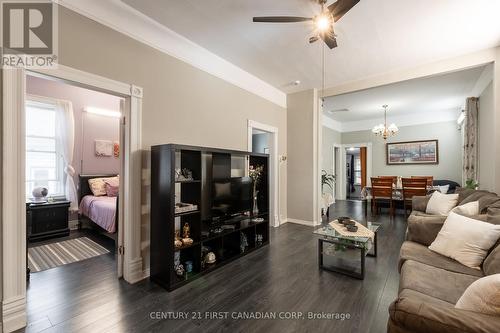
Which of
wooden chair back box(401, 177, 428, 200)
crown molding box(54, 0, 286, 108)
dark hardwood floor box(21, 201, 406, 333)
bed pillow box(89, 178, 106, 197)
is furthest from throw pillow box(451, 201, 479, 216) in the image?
bed pillow box(89, 178, 106, 197)

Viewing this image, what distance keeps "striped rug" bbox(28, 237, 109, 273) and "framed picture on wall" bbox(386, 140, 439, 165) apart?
8.24 meters

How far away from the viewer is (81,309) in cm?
196

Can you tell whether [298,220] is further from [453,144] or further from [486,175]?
[453,144]

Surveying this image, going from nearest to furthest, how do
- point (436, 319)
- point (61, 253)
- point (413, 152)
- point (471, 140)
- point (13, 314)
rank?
point (436, 319) → point (13, 314) → point (61, 253) → point (471, 140) → point (413, 152)

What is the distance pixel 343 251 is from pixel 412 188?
367 cm

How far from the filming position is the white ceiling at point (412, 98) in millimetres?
4332

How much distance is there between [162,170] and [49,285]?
68.1 inches

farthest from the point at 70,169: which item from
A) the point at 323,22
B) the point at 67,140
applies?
the point at 323,22

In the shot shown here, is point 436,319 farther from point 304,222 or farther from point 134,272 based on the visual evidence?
point 304,222

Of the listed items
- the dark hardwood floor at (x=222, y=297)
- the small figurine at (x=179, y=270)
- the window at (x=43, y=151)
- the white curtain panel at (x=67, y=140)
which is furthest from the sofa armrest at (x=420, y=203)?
the window at (x=43, y=151)

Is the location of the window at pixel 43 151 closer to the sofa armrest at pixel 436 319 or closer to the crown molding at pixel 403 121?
the sofa armrest at pixel 436 319

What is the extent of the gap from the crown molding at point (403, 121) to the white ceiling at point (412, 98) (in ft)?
0.20

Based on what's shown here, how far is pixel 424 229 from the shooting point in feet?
7.75

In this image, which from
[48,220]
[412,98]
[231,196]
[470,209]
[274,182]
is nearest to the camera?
[470,209]
